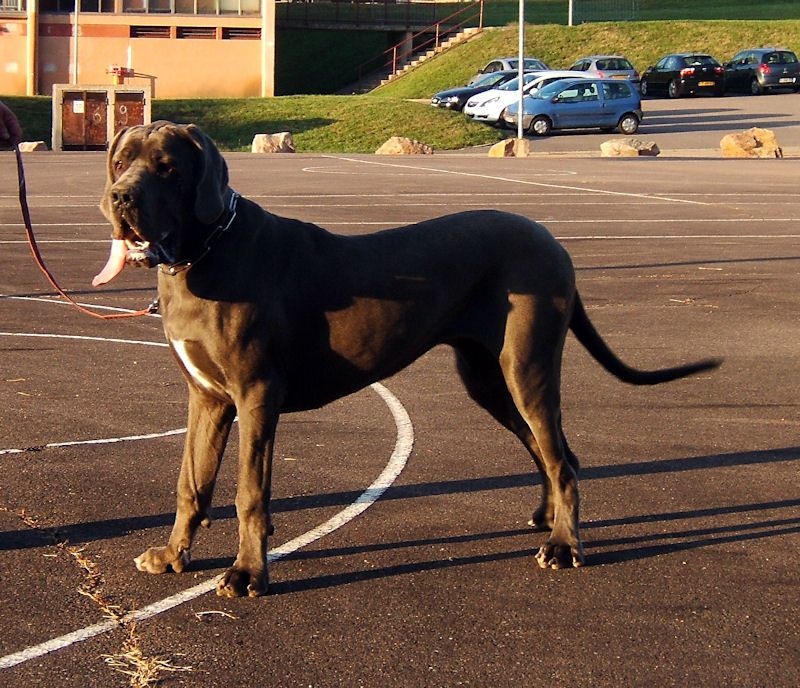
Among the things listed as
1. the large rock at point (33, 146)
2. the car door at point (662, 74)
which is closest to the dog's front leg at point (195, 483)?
the large rock at point (33, 146)

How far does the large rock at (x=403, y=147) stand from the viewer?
4147 cm

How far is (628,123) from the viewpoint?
46844 mm

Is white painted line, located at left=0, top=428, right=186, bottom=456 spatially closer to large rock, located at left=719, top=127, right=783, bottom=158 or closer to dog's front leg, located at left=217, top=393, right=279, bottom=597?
dog's front leg, located at left=217, top=393, right=279, bottom=597

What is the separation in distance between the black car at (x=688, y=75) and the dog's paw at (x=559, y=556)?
54.3m

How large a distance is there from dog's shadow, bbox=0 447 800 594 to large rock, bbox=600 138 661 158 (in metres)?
32.3

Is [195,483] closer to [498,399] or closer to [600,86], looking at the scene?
[498,399]

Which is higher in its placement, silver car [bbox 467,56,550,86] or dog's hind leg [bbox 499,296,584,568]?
silver car [bbox 467,56,550,86]

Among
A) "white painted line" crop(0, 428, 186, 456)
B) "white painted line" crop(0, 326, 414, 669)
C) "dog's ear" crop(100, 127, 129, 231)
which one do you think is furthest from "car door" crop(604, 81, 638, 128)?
"dog's ear" crop(100, 127, 129, 231)

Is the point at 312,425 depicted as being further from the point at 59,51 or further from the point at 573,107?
the point at 59,51

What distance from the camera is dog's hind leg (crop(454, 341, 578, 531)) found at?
22.8 feet

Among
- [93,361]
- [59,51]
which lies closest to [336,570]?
[93,361]

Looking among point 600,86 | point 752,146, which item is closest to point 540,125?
point 600,86

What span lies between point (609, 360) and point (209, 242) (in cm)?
235

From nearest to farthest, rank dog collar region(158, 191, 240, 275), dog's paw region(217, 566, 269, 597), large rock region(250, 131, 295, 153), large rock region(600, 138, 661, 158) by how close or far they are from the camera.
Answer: dog collar region(158, 191, 240, 275)
dog's paw region(217, 566, 269, 597)
large rock region(600, 138, 661, 158)
large rock region(250, 131, 295, 153)
